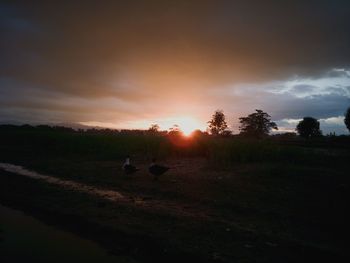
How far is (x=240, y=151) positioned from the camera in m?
22.4

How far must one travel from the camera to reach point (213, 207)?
11.8 meters

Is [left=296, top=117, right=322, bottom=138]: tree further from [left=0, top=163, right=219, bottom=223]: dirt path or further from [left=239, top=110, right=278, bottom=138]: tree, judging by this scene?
[left=0, top=163, right=219, bottom=223]: dirt path

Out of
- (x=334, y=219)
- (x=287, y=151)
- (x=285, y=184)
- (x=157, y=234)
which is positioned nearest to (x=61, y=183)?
(x=157, y=234)

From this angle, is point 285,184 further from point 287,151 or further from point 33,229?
point 33,229

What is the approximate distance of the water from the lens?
8.51 metres

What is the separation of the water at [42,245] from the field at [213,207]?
327 millimetres

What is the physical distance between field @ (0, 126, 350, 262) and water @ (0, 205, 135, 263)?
0.33m

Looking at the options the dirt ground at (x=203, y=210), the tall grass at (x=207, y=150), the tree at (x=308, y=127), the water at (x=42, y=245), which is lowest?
the water at (x=42, y=245)

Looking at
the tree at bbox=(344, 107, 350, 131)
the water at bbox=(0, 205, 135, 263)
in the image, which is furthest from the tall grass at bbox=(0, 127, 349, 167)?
the tree at bbox=(344, 107, 350, 131)

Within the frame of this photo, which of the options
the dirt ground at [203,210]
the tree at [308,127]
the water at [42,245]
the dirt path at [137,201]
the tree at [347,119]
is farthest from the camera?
the tree at [308,127]

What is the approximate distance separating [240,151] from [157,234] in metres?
14.3

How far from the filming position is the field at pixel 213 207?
323 inches

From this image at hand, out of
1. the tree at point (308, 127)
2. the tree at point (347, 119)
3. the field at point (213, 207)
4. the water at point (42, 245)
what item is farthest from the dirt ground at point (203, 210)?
the tree at point (308, 127)

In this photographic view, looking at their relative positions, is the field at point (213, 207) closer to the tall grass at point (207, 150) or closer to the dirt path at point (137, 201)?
the dirt path at point (137, 201)
